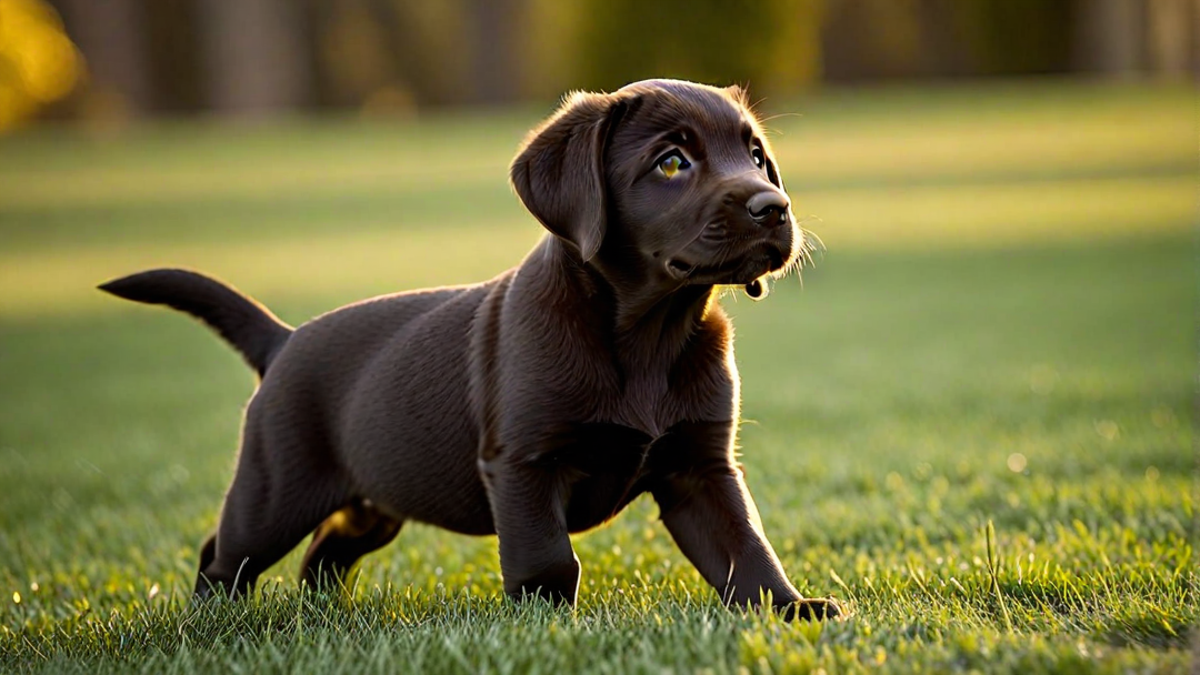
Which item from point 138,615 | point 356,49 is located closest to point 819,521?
point 138,615

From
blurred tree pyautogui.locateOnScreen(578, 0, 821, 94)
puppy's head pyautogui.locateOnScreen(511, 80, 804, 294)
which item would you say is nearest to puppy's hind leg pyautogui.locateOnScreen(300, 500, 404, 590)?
puppy's head pyautogui.locateOnScreen(511, 80, 804, 294)

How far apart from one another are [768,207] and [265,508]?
70.9 inches

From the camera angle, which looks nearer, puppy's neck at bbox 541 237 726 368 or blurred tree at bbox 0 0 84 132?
puppy's neck at bbox 541 237 726 368

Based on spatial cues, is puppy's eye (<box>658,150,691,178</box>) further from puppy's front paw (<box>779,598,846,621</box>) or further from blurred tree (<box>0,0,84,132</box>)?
blurred tree (<box>0,0,84,132</box>)

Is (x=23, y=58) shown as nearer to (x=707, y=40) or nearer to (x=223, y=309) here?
(x=707, y=40)

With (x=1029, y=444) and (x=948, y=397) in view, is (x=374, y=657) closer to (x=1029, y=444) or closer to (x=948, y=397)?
(x=1029, y=444)

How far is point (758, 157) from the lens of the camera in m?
3.62

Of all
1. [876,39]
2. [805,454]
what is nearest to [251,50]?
[876,39]

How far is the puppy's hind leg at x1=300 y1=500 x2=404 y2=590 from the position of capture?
4.43 metres

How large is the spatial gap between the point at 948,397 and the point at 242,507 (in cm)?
565

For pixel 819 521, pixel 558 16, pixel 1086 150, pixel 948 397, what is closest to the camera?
pixel 819 521

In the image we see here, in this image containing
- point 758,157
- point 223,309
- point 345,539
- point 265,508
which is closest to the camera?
A: point 758,157

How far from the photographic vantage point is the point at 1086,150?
2969cm

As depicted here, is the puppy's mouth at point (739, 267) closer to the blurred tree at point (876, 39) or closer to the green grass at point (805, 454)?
the green grass at point (805, 454)
